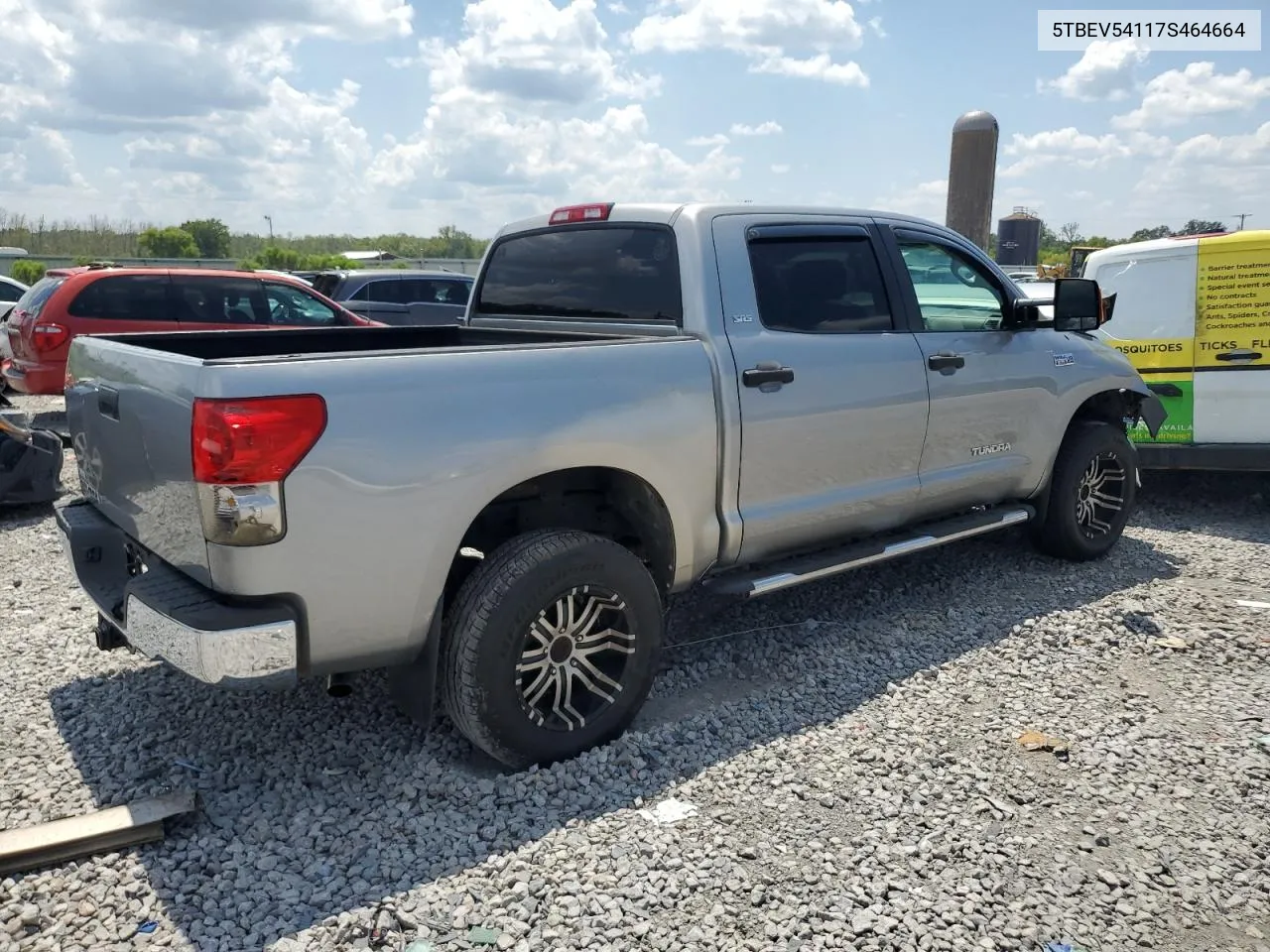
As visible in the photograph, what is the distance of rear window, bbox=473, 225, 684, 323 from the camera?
4.06m

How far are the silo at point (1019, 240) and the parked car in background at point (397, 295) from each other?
69.4ft

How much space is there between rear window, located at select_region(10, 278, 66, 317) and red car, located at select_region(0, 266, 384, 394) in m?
0.01

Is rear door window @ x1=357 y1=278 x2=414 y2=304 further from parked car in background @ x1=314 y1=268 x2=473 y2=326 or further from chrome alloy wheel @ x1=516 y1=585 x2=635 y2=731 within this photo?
chrome alloy wheel @ x1=516 y1=585 x2=635 y2=731

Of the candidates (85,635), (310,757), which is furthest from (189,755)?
(85,635)

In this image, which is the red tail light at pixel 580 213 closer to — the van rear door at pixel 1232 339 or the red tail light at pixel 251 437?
the red tail light at pixel 251 437

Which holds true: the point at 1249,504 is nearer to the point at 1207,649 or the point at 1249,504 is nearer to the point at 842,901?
the point at 1207,649

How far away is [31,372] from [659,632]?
28.0ft

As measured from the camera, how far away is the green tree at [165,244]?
1820 inches

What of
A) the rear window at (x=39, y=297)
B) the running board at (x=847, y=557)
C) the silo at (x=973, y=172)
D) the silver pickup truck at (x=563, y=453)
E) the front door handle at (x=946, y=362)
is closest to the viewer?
the silver pickup truck at (x=563, y=453)

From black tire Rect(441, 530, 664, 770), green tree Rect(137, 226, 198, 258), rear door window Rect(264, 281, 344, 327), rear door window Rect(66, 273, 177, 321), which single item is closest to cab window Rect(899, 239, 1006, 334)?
black tire Rect(441, 530, 664, 770)

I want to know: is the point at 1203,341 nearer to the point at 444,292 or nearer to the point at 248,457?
the point at 248,457

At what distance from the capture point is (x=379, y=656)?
3078 millimetres

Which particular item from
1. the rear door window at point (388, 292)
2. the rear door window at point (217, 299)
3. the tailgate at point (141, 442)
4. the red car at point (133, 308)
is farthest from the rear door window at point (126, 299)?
the tailgate at point (141, 442)

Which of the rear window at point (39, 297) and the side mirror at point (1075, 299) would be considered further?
the rear window at point (39, 297)
